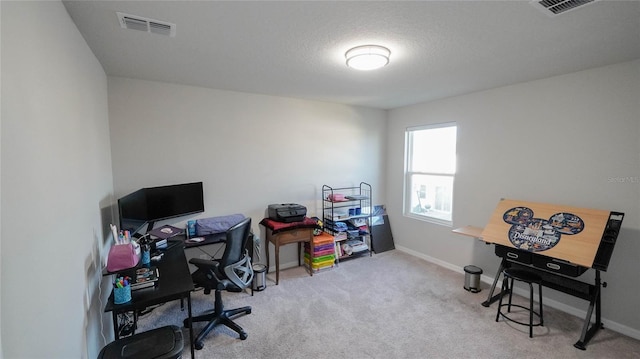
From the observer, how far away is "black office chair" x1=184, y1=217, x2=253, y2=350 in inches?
91.7

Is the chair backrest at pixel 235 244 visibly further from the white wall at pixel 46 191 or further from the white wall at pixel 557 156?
the white wall at pixel 557 156

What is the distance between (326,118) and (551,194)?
2.85 metres

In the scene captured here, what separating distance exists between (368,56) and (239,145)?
2.05m

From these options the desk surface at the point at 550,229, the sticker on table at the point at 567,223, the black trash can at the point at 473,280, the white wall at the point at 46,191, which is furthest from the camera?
the black trash can at the point at 473,280

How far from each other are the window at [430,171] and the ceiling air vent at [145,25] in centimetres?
343

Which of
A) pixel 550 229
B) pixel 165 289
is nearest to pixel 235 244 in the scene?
pixel 165 289

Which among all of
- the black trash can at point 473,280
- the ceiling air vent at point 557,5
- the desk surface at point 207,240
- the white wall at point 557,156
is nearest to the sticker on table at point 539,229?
the white wall at point 557,156

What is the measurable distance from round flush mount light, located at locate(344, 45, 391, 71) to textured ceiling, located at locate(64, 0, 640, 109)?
0.06 metres

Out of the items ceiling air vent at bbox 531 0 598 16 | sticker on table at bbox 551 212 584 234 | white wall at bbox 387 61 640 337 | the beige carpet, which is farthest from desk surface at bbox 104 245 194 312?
white wall at bbox 387 61 640 337

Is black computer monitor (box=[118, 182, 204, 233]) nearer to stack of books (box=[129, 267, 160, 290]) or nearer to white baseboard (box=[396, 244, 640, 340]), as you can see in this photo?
stack of books (box=[129, 267, 160, 290])

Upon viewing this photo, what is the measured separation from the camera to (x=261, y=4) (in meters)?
1.49

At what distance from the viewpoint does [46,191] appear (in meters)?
1.23

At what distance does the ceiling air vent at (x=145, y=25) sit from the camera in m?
1.64

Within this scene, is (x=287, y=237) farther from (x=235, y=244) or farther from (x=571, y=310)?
(x=571, y=310)
